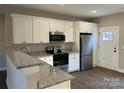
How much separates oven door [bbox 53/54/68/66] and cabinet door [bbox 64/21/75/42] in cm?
81

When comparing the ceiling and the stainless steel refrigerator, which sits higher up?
the ceiling

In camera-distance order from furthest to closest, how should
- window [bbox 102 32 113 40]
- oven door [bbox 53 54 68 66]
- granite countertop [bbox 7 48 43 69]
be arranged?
window [bbox 102 32 113 40], oven door [bbox 53 54 68 66], granite countertop [bbox 7 48 43 69]

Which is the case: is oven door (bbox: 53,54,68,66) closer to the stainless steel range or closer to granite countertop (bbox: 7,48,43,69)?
the stainless steel range

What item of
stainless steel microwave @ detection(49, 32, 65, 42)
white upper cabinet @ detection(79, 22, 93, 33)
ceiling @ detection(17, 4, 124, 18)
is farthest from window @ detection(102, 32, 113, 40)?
stainless steel microwave @ detection(49, 32, 65, 42)

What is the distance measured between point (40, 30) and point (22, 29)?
0.65 metres


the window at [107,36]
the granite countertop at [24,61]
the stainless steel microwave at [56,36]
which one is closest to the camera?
the granite countertop at [24,61]

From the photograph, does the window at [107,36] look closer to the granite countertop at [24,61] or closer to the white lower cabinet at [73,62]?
the white lower cabinet at [73,62]

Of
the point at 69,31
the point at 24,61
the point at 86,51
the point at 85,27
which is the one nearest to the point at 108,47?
the point at 86,51

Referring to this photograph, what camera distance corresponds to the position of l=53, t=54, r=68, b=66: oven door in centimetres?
431

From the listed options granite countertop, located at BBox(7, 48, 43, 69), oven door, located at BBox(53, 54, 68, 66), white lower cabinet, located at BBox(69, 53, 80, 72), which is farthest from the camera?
white lower cabinet, located at BBox(69, 53, 80, 72)

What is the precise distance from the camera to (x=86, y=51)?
5215 mm

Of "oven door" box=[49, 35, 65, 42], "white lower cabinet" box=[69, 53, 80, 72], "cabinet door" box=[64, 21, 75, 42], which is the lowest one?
"white lower cabinet" box=[69, 53, 80, 72]

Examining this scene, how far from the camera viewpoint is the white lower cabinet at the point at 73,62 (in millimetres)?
4751

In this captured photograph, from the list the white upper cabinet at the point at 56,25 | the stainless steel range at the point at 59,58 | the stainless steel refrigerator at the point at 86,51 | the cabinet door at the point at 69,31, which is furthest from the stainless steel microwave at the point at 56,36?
the stainless steel refrigerator at the point at 86,51
